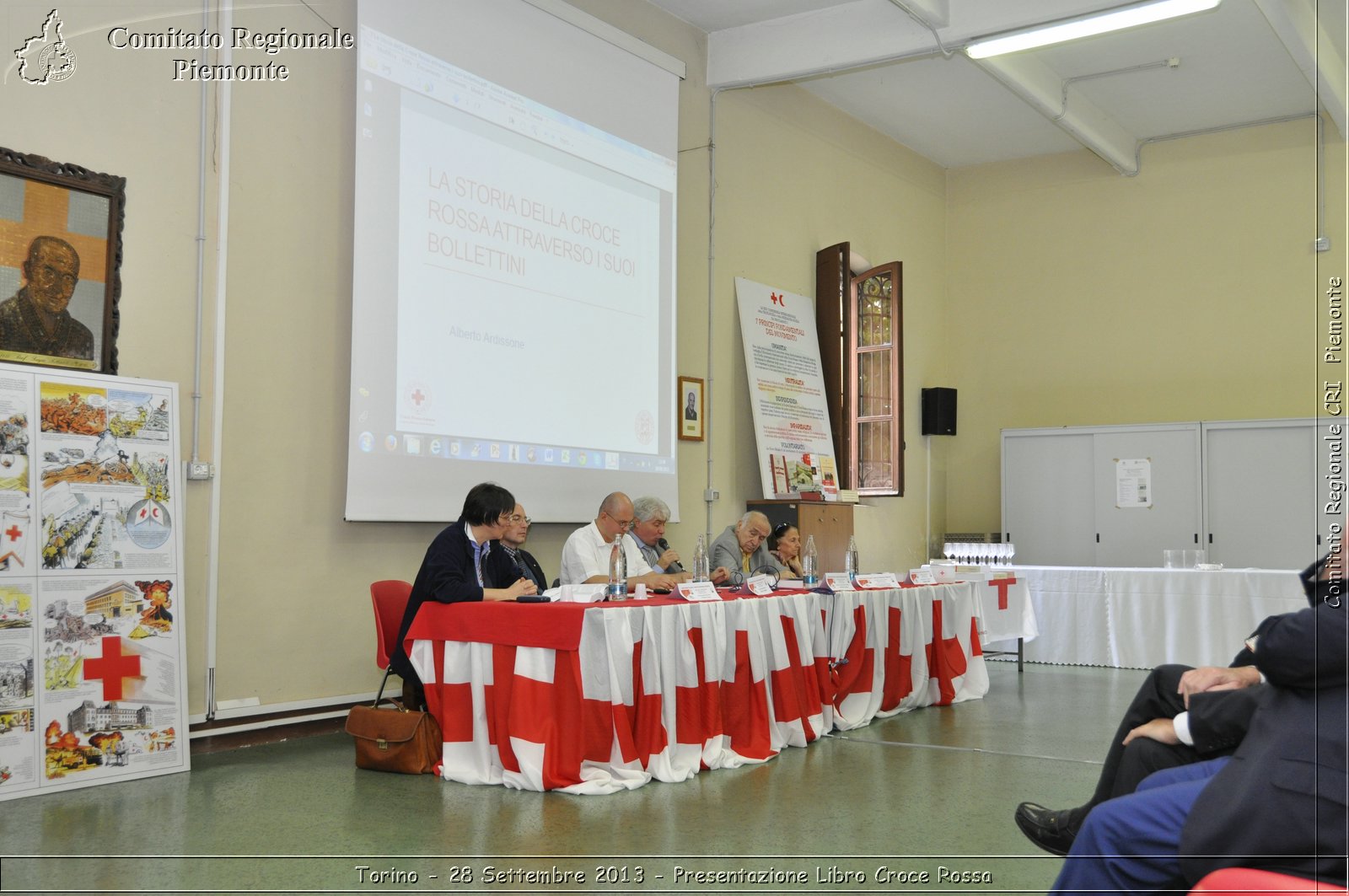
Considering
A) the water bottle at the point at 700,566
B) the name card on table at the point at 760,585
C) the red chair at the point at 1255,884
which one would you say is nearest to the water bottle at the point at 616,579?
Answer: the water bottle at the point at 700,566

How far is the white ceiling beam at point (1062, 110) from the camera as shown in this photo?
780 cm

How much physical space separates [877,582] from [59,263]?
3.87 meters

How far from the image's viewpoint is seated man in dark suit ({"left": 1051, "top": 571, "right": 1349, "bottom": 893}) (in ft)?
6.15

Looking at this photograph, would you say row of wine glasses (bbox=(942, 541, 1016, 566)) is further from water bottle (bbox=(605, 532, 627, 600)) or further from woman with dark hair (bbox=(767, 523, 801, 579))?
water bottle (bbox=(605, 532, 627, 600))

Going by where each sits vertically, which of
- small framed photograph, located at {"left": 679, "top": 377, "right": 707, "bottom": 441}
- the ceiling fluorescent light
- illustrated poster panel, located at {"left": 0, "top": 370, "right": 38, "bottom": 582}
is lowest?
illustrated poster panel, located at {"left": 0, "top": 370, "right": 38, "bottom": 582}

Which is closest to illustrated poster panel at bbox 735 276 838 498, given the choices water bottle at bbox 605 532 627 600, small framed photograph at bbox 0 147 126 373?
water bottle at bbox 605 532 627 600

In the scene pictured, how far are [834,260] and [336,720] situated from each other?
523 cm

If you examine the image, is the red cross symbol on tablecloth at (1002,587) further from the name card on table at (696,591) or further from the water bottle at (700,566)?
the name card on table at (696,591)

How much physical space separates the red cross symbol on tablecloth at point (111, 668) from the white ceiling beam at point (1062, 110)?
6.15 meters

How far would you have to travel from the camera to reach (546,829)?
3412 millimetres

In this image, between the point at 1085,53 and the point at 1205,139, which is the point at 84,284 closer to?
the point at 1085,53

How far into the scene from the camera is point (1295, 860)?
189cm

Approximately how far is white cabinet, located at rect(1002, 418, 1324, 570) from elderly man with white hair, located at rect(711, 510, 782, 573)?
4.47 meters

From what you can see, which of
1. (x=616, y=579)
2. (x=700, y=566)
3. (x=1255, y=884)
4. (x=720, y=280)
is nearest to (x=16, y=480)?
(x=616, y=579)
